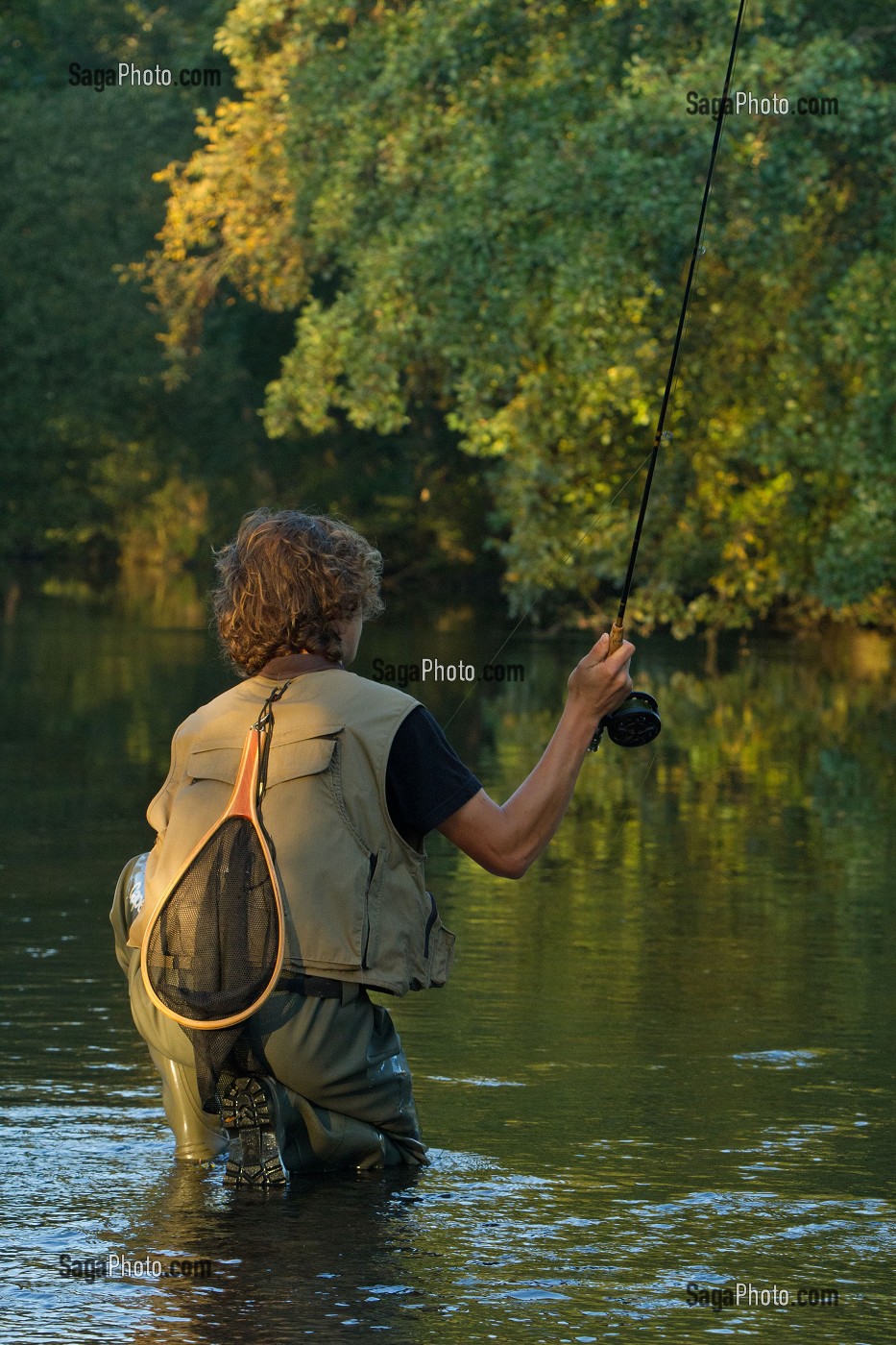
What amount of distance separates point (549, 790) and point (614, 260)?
1505 centimetres

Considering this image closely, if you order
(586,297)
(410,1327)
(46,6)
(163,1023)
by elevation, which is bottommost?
(410,1327)

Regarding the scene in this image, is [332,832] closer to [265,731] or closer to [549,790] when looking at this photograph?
[265,731]

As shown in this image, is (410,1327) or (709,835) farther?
(709,835)

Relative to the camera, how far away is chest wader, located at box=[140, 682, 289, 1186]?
15.7 feet

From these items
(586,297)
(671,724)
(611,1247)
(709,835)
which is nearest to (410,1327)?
(611,1247)

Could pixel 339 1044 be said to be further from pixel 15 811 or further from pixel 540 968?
pixel 15 811

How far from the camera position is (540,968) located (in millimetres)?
8219

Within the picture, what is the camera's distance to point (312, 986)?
4914mm

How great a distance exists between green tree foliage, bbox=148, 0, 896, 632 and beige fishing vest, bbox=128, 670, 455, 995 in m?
14.7

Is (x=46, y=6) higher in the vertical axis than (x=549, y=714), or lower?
higher

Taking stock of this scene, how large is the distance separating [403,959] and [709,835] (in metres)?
7.24
